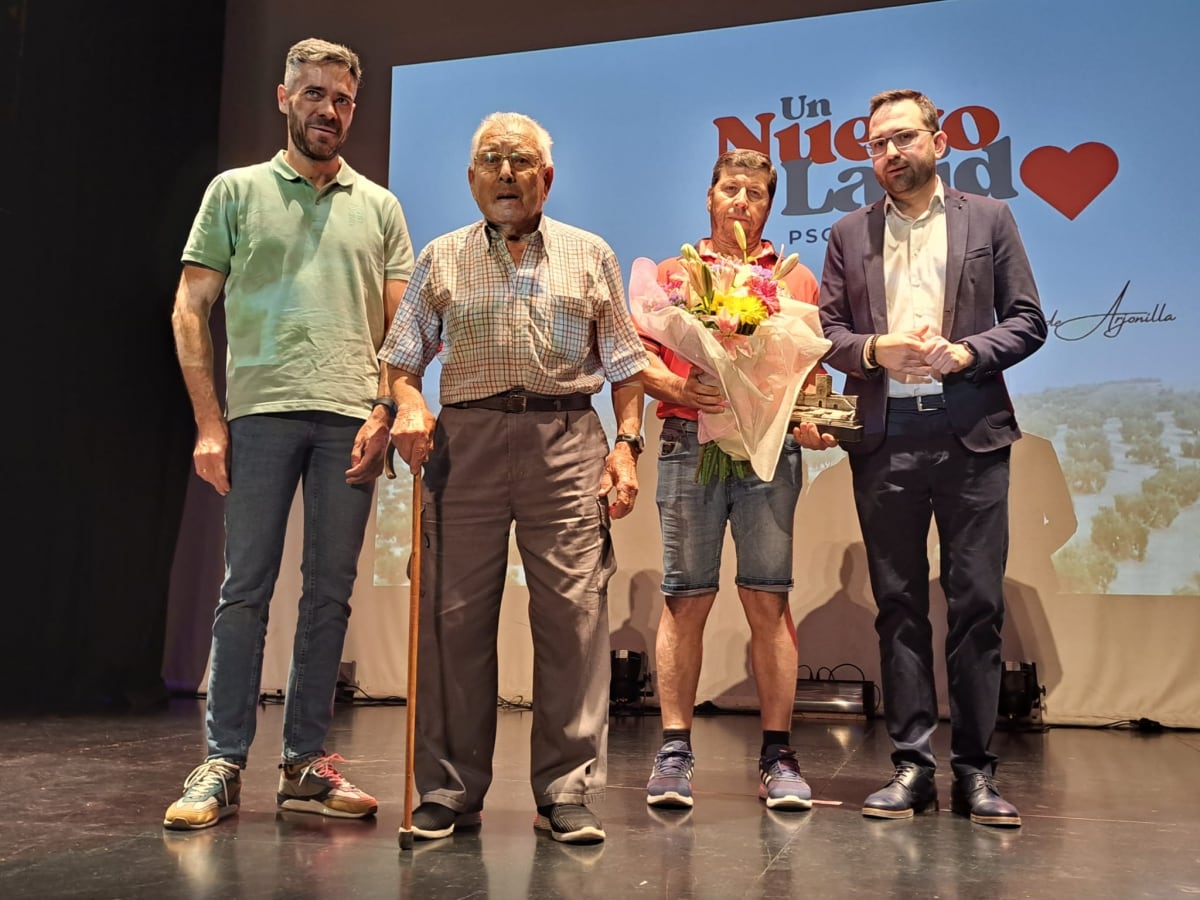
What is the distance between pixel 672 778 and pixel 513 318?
1.15 metres

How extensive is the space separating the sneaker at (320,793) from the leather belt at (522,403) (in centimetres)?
88

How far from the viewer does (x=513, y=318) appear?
93.3 inches

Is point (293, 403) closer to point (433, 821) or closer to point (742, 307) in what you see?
point (433, 821)

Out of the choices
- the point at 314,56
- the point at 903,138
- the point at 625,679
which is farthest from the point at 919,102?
the point at 625,679

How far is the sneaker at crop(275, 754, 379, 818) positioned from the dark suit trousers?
47.5 inches

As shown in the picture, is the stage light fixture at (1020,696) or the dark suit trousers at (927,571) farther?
the stage light fixture at (1020,696)

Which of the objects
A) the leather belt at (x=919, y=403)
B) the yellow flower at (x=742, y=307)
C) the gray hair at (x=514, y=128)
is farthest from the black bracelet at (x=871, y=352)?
the gray hair at (x=514, y=128)

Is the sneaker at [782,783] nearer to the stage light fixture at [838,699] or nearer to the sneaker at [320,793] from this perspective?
the sneaker at [320,793]

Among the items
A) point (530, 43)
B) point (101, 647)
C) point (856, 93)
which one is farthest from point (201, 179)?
point (856, 93)

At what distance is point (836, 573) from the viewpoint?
191 inches

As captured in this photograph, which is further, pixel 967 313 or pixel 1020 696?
pixel 1020 696

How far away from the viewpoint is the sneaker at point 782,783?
265cm

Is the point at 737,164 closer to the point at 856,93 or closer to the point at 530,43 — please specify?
the point at 856,93

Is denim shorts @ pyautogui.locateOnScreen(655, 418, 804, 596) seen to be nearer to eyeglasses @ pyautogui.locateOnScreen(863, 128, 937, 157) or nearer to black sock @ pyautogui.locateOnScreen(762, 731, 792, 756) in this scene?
black sock @ pyautogui.locateOnScreen(762, 731, 792, 756)
